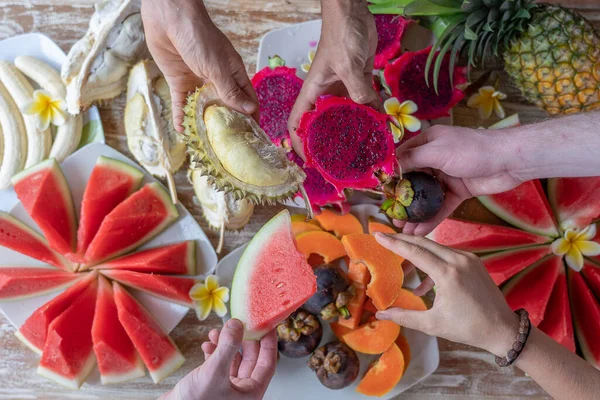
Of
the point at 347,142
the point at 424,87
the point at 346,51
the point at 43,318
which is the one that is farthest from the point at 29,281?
the point at 424,87

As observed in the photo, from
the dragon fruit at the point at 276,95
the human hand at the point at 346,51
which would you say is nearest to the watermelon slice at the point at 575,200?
the human hand at the point at 346,51

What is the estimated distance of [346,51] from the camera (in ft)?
5.76

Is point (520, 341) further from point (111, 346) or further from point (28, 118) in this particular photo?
point (28, 118)

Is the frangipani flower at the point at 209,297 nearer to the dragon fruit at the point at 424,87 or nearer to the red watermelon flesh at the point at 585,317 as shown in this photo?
the dragon fruit at the point at 424,87

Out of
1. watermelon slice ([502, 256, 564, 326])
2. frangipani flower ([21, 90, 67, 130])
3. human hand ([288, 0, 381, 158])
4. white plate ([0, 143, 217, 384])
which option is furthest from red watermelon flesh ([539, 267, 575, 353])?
frangipani flower ([21, 90, 67, 130])

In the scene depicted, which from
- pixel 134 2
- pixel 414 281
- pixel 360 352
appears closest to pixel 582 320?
pixel 414 281

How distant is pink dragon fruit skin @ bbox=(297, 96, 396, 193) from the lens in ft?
5.94

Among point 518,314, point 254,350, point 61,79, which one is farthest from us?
point 61,79

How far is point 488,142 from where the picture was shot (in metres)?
1.80

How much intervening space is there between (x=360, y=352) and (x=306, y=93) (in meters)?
1.12

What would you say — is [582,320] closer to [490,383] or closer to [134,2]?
[490,383]

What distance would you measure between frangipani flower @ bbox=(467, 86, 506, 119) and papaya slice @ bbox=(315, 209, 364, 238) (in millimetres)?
784

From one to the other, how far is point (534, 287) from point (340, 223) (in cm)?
89

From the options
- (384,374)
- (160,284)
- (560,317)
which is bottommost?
(384,374)
